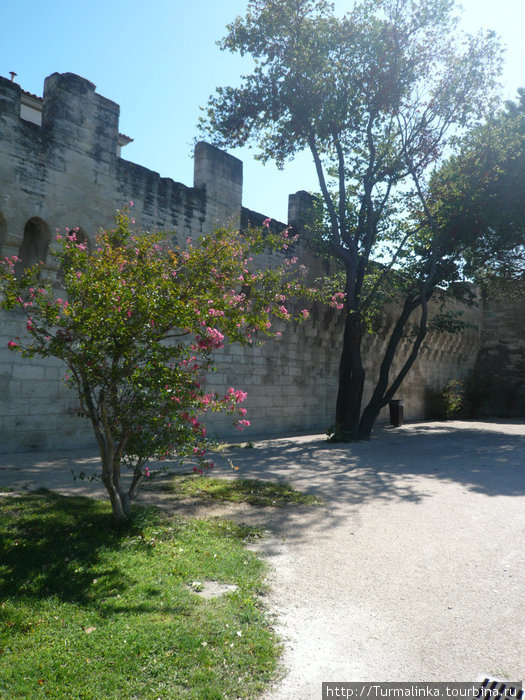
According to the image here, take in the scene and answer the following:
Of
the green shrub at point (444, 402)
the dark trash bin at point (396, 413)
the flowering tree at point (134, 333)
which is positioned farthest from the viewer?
the green shrub at point (444, 402)

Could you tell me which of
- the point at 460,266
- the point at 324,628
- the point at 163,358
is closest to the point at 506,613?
the point at 324,628

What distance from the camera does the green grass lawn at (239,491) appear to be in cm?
509

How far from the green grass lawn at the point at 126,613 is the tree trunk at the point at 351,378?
675cm

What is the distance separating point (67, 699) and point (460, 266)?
12028 mm

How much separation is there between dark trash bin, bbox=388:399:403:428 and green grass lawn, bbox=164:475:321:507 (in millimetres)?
9143

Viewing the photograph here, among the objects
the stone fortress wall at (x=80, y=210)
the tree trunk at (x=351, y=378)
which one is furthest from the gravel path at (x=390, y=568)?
the tree trunk at (x=351, y=378)

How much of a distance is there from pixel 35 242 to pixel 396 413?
10376 mm

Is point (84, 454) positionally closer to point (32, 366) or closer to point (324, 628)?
point (32, 366)

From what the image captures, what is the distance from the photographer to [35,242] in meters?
7.77

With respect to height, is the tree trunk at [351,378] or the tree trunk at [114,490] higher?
the tree trunk at [351,378]

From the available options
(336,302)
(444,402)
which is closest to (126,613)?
(336,302)

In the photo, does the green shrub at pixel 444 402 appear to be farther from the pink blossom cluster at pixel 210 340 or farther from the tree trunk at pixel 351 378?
the pink blossom cluster at pixel 210 340

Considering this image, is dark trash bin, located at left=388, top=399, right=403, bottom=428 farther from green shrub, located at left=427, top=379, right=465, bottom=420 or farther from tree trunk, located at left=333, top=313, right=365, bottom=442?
tree trunk, located at left=333, top=313, right=365, bottom=442

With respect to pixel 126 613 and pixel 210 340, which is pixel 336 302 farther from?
pixel 126 613
